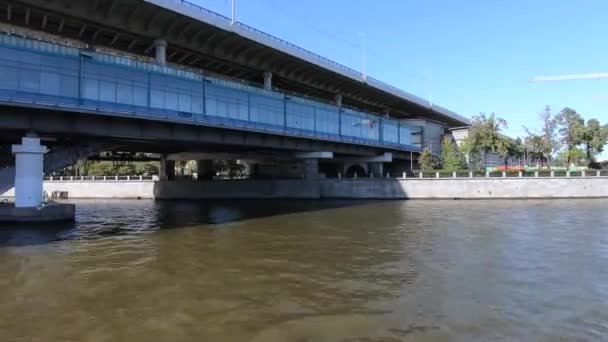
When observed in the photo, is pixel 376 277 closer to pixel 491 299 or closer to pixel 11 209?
pixel 491 299

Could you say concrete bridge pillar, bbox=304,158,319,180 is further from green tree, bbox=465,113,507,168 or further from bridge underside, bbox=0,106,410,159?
green tree, bbox=465,113,507,168

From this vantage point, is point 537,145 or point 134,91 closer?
point 134,91

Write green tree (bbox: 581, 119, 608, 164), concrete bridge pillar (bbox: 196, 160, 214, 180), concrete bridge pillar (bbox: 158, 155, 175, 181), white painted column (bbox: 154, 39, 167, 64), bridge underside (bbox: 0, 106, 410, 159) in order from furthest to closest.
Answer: green tree (bbox: 581, 119, 608, 164) → concrete bridge pillar (bbox: 196, 160, 214, 180) → concrete bridge pillar (bbox: 158, 155, 175, 181) → white painted column (bbox: 154, 39, 167, 64) → bridge underside (bbox: 0, 106, 410, 159)

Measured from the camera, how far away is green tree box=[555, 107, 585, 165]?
95512 mm

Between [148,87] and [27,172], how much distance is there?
13822mm

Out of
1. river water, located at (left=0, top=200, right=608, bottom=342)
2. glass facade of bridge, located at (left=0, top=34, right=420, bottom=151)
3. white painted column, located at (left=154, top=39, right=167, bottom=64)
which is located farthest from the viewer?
white painted column, located at (left=154, top=39, right=167, bottom=64)

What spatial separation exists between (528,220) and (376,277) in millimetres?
24436

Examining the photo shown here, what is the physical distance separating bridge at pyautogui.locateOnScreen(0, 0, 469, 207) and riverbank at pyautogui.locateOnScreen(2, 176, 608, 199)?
534 cm

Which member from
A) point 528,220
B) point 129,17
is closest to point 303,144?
point 129,17

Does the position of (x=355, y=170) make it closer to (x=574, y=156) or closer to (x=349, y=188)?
(x=349, y=188)

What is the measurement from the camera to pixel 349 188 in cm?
7731

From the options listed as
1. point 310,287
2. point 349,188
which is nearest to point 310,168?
point 349,188

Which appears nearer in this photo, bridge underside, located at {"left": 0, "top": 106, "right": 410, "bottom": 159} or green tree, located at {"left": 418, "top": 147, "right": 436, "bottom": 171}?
bridge underside, located at {"left": 0, "top": 106, "right": 410, "bottom": 159}

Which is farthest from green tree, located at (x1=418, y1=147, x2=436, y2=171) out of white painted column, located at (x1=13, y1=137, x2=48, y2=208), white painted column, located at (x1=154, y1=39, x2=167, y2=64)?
white painted column, located at (x1=13, y1=137, x2=48, y2=208)
